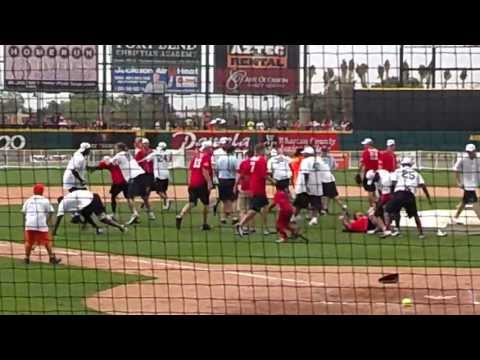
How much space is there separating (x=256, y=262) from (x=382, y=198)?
3.54m

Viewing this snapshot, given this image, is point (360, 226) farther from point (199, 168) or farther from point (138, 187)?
point (138, 187)

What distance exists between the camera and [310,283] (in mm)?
11688

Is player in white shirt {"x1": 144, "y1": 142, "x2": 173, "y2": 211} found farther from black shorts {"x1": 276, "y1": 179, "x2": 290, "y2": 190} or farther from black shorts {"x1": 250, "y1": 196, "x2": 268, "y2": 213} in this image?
black shorts {"x1": 250, "y1": 196, "x2": 268, "y2": 213}

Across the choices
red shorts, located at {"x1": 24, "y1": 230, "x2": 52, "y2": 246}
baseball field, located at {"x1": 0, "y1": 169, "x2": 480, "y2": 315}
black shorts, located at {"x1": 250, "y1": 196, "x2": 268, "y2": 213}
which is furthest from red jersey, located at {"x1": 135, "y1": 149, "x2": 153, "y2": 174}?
red shorts, located at {"x1": 24, "y1": 230, "x2": 52, "y2": 246}

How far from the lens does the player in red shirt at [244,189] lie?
16484 millimetres

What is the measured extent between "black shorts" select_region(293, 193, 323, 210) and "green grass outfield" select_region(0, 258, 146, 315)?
497 cm

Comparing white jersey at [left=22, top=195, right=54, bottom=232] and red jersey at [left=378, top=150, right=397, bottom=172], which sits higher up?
red jersey at [left=378, top=150, right=397, bottom=172]

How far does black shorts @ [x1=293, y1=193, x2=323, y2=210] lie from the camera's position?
16.5 metres

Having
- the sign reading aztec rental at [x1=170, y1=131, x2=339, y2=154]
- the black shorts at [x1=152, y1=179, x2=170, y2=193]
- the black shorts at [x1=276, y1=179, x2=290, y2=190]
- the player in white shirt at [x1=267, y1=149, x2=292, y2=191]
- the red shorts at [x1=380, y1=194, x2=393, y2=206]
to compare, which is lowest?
the red shorts at [x1=380, y1=194, x2=393, y2=206]

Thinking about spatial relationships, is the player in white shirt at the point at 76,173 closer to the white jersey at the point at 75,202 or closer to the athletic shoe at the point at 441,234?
the white jersey at the point at 75,202

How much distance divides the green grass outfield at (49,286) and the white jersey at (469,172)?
6.88 meters

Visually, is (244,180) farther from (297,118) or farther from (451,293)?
(297,118)

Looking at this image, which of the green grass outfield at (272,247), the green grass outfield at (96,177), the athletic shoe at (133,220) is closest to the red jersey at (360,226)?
the green grass outfield at (272,247)
